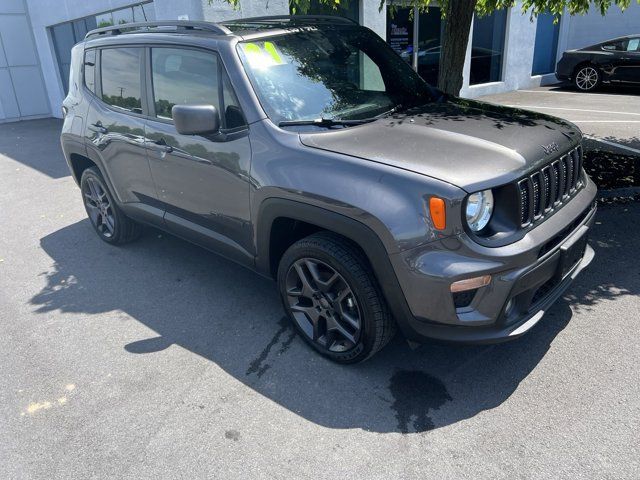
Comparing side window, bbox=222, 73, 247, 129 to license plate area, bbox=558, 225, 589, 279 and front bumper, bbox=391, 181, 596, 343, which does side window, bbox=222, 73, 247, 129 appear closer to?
front bumper, bbox=391, 181, 596, 343

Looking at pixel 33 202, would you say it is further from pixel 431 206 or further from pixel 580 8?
pixel 580 8

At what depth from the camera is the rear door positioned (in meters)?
4.07

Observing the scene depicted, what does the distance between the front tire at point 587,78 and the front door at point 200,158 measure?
1319 cm

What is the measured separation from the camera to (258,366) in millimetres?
3188

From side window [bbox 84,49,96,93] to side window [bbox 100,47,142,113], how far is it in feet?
0.61

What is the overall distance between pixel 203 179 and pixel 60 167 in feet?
21.7

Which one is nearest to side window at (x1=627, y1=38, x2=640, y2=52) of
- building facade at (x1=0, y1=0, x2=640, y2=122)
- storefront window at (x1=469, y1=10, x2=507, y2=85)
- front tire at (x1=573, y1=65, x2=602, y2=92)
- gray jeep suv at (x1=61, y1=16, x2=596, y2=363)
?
front tire at (x1=573, y1=65, x2=602, y2=92)

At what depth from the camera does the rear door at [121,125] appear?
160 inches

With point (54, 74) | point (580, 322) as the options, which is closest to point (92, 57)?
point (580, 322)

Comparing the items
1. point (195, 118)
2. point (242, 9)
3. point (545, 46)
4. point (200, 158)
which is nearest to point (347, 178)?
point (195, 118)

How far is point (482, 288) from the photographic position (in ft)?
8.20

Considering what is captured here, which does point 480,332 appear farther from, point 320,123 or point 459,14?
point 459,14

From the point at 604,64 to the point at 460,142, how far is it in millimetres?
13004

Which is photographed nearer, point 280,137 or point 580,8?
point 280,137
